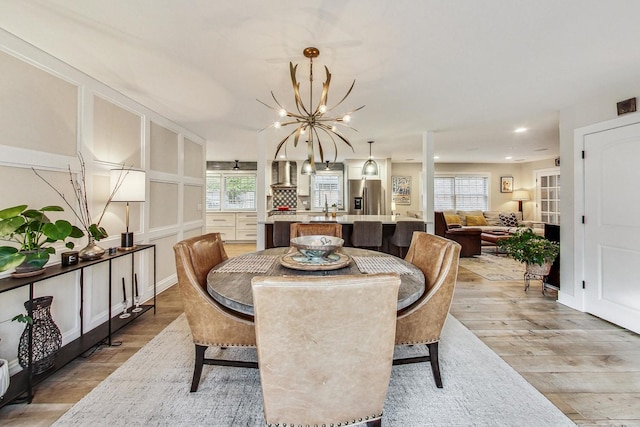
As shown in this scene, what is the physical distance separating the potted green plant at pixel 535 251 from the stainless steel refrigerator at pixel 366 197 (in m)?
3.55

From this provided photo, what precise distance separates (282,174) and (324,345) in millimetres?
6934

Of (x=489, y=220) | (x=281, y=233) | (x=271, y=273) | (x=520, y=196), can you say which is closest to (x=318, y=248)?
(x=271, y=273)

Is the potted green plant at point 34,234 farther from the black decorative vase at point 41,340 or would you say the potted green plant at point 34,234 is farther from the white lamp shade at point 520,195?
the white lamp shade at point 520,195

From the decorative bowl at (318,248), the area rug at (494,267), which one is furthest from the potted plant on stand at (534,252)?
the decorative bowl at (318,248)

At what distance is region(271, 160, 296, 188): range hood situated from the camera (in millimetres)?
7699

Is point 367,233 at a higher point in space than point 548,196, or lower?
lower

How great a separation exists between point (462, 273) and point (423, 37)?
3951mm

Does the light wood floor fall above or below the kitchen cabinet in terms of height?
below

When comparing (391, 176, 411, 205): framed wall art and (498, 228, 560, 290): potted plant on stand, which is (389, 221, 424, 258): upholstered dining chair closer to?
(498, 228, 560, 290): potted plant on stand

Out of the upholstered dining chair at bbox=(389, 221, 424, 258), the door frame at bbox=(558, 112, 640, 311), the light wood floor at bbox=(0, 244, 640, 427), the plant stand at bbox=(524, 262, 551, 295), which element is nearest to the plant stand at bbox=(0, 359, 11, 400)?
the light wood floor at bbox=(0, 244, 640, 427)

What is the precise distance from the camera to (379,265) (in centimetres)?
195

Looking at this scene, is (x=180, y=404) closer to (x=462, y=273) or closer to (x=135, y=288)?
(x=135, y=288)

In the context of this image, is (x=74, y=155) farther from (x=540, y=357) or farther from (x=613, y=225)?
(x=613, y=225)

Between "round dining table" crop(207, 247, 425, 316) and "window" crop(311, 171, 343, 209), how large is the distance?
219 inches
